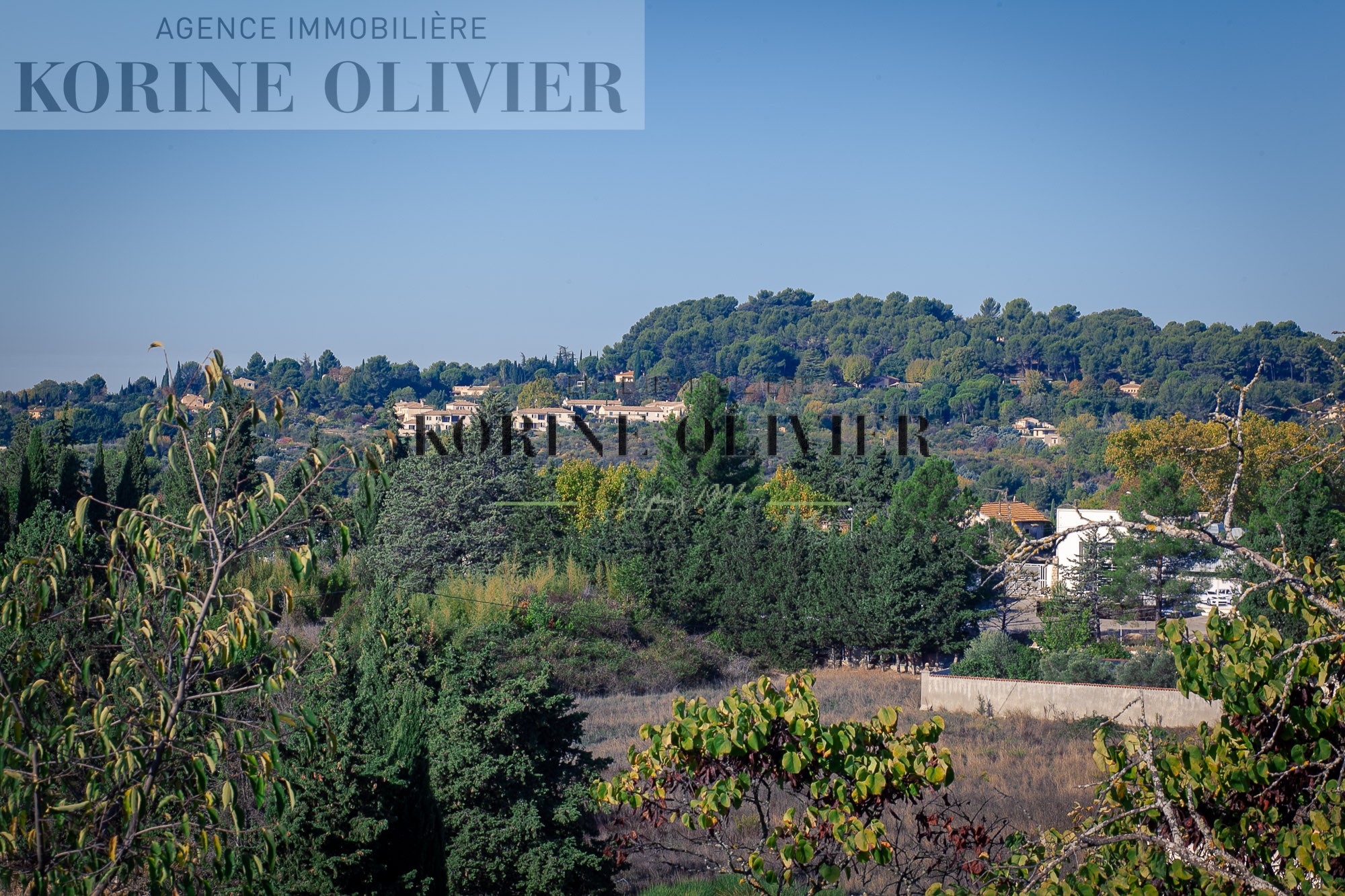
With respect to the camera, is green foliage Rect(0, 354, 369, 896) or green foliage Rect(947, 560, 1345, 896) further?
green foliage Rect(0, 354, 369, 896)

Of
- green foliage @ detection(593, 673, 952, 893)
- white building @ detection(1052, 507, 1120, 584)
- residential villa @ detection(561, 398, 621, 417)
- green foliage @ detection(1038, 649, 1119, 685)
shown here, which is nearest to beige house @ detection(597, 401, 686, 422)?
residential villa @ detection(561, 398, 621, 417)

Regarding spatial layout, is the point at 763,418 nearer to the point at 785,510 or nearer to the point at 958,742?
the point at 785,510

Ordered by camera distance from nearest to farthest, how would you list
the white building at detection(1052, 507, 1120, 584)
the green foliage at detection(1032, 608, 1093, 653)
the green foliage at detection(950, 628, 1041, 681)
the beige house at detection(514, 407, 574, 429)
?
the green foliage at detection(950, 628, 1041, 681) < the green foliage at detection(1032, 608, 1093, 653) < the white building at detection(1052, 507, 1120, 584) < the beige house at detection(514, 407, 574, 429)

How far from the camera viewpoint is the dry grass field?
39.6ft

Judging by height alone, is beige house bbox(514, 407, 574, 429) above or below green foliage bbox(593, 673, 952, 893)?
below

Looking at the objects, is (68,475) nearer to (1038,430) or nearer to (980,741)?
(980,741)

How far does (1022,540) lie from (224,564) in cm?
253

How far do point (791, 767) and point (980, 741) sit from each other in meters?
12.7

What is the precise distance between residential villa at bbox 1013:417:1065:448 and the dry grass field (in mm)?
75406

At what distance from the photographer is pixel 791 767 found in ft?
14.6

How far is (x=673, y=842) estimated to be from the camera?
11.0 m

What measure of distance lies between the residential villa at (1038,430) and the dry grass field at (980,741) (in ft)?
247

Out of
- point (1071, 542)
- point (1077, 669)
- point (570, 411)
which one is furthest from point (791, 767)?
point (570, 411)

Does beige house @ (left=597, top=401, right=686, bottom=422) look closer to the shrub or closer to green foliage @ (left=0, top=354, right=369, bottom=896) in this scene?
the shrub
